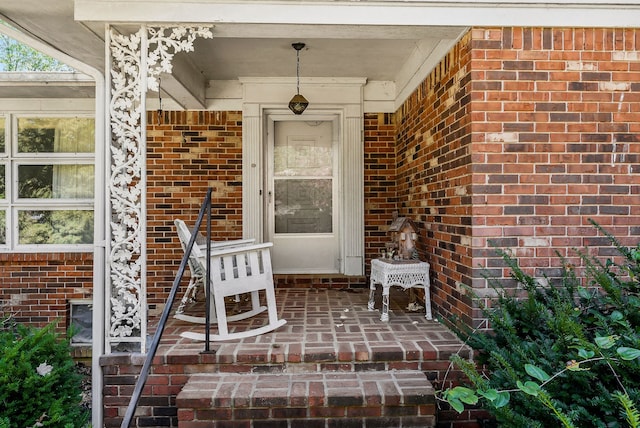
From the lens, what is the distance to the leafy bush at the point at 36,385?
215cm

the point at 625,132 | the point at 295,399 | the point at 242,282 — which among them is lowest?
the point at 295,399

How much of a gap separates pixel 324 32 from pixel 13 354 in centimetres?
266

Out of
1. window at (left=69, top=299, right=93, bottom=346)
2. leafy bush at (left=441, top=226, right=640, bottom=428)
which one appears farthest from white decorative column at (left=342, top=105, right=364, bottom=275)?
window at (left=69, top=299, right=93, bottom=346)

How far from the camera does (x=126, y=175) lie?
→ 276cm

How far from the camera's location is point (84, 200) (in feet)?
16.2

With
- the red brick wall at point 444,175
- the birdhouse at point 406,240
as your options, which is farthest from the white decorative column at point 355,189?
the birdhouse at point 406,240

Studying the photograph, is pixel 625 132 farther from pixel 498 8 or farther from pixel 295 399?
pixel 295 399

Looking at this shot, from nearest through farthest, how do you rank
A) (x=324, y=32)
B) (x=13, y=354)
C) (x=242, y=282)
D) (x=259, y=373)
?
(x=13, y=354), (x=259, y=373), (x=324, y=32), (x=242, y=282)

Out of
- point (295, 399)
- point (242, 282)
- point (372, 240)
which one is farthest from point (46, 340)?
point (372, 240)

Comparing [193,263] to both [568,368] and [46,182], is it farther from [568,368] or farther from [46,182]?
[568,368]

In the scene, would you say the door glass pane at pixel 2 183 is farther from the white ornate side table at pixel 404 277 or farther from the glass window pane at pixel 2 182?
the white ornate side table at pixel 404 277

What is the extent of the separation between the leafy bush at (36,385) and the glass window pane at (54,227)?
2.64 metres

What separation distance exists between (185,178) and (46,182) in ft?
5.53

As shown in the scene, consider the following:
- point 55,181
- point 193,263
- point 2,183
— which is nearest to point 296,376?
point 193,263
